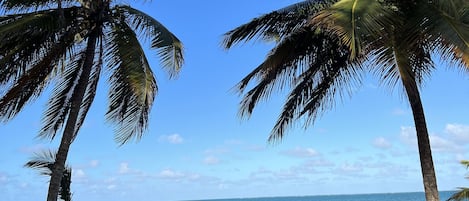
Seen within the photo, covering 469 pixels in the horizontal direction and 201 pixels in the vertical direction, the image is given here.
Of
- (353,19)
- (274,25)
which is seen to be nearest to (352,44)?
(353,19)

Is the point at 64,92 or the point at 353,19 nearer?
the point at 353,19

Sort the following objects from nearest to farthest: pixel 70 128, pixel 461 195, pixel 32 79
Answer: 1. pixel 70 128
2. pixel 32 79
3. pixel 461 195

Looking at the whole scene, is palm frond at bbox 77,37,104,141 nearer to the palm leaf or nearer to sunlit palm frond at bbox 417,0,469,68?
the palm leaf

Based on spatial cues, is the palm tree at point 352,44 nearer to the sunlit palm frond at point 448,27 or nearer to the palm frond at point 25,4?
the sunlit palm frond at point 448,27

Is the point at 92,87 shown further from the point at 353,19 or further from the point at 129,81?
the point at 353,19

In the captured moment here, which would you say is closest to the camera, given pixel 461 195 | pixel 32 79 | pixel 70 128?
pixel 70 128

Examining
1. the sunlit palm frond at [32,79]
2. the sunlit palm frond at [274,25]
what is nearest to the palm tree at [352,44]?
the sunlit palm frond at [274,25]

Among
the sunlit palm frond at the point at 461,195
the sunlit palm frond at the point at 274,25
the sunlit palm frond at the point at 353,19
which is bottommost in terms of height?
the sunlit palm frond at the point at 461,195

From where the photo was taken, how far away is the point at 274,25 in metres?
10.9

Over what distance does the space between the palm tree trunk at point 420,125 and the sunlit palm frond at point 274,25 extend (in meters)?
2.12

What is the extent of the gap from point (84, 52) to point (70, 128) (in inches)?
84.7

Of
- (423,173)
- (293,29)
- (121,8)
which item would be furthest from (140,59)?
(423,173)

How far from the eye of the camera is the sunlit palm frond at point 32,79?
34.3 feet

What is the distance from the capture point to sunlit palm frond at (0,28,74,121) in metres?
10.5
